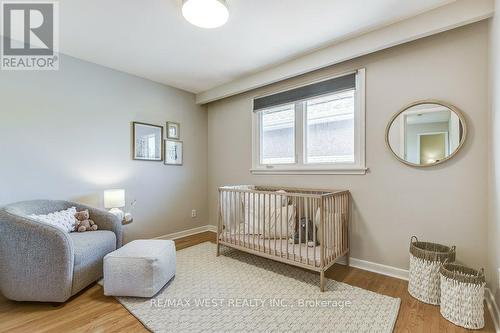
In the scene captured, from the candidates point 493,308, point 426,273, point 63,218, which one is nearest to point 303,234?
point 426,273

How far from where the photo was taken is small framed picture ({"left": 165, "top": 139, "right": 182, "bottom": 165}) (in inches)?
142

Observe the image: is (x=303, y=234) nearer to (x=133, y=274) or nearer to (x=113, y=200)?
(x=133, y=274)

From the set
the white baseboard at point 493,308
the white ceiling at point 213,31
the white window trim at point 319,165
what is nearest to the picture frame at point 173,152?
the white ceiling at point 213,31

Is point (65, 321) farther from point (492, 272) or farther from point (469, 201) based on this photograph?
point (469, 201)

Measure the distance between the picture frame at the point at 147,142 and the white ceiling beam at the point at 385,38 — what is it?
4.84 ft

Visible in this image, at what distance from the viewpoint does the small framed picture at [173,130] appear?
11.9ft

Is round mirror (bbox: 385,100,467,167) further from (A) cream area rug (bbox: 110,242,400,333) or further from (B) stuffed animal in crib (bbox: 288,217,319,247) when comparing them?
(A) cream area rug (bbox: 110,242,400,333)

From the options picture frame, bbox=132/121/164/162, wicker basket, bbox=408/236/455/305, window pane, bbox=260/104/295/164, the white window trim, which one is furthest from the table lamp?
wicker basket, bbox=408/236/455/305

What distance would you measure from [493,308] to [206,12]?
3012 millimetres

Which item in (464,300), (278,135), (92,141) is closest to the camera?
(464,300)

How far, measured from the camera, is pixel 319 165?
280 centimetres

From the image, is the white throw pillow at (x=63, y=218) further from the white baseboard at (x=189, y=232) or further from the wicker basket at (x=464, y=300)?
the wicker basket at (x=464, y=300)

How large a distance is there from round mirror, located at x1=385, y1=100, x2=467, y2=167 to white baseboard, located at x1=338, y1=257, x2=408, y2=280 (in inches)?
40.5

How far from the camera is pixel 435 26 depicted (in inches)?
75.8
